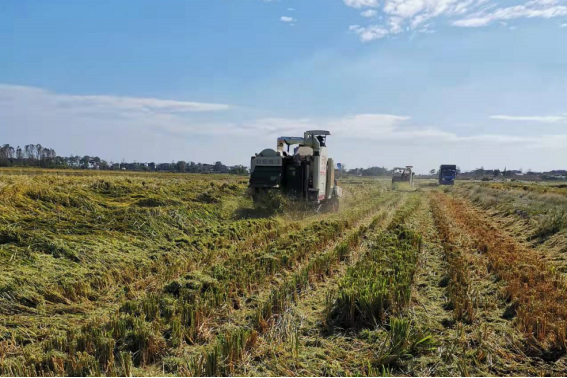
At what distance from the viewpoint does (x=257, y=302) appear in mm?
5188

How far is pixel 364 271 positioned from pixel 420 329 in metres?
1.94

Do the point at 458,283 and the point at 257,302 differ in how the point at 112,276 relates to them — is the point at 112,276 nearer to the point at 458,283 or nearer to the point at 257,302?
the point at 257,302

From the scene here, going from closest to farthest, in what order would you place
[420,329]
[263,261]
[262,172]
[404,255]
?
[420,329]
[263,261]
[404,255]
[262,172]

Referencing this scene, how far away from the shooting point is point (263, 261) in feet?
22.5

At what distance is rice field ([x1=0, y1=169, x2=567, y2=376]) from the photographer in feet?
12.0

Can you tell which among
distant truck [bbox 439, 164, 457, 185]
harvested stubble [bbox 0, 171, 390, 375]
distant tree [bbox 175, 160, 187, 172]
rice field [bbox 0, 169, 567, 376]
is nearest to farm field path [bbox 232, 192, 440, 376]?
rice field [bbox 0, 169, 567, 376]

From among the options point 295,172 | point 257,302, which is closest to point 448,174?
point 295,172

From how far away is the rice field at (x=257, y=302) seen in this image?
367 centimetres

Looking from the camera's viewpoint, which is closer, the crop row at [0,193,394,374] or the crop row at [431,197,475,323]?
the crop row at [0,193,394,374]

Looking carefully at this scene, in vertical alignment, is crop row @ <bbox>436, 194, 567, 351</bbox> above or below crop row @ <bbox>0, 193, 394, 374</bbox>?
above

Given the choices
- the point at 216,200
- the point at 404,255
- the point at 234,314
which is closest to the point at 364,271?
the point at 404,255

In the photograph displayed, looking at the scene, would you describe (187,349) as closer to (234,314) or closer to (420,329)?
(234,314)

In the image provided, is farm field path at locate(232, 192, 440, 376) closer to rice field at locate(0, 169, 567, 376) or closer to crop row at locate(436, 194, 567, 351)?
rice field at locate(0, 169, 567, 376)

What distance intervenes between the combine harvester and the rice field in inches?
188
